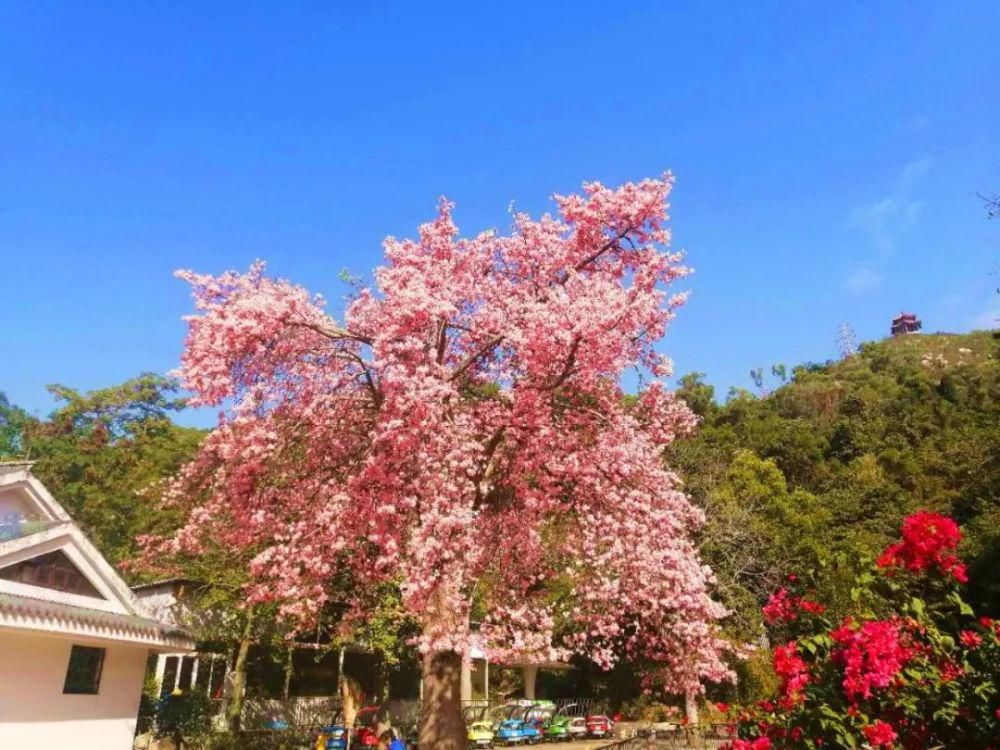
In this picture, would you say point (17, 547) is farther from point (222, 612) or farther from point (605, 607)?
point (605, 607)

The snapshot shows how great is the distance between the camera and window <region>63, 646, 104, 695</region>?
15047 millimetres

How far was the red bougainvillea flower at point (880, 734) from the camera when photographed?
5605 mm

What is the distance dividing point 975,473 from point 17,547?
57787 mm

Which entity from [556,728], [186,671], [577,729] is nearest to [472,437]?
[186,671]

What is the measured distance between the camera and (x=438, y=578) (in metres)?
11.2

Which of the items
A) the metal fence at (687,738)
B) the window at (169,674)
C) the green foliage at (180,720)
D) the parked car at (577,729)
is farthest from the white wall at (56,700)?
the parked car at (577,729)

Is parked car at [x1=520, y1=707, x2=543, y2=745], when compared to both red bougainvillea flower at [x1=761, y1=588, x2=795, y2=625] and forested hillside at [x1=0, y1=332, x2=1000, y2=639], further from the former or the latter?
red bougainvillea flower at [x1=761, y1=588, x2=795, y2=625]

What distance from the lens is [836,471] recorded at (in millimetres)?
61656

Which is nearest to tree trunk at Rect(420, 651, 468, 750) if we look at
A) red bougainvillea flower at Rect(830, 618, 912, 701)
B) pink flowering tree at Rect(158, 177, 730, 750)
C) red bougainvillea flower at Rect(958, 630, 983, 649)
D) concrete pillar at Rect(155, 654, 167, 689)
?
pink flowering tree at Rect(158, 177, 730, 750)

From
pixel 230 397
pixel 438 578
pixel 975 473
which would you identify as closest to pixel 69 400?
pixel 230 397

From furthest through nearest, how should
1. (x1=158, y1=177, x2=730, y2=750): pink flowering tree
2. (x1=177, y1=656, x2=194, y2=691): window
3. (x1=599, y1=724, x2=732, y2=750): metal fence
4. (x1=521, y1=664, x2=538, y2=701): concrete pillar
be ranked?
1. (x1=521, y1=664, x2=538, y2=701): concrete pillar
2. (x1=177, y1=656, x2=194, y2=691): window
3. (x1=599, y1=724, x2=732, y2=750): metal fence
4. (x1=158, y1=177, x2=730, y2=750): pink flowering tree

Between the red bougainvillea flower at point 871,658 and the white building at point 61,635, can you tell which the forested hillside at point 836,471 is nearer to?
the red bougainvillea flower at point 871,658

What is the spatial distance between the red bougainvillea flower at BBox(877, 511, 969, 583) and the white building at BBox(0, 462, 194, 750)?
14243 mm

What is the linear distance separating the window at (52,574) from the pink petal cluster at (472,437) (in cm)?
343
